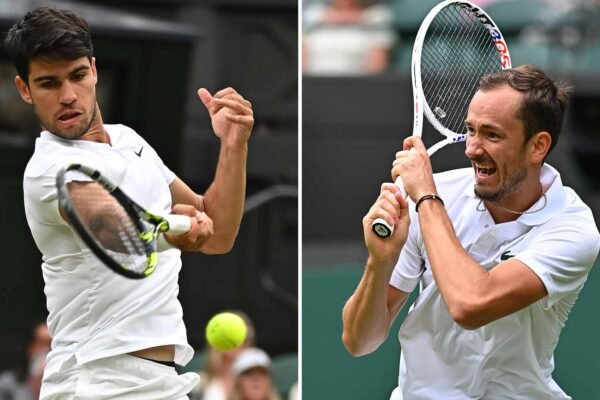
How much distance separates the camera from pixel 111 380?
95.3 inches

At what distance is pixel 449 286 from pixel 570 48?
10.8ft

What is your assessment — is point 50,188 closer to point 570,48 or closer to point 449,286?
point 449,286

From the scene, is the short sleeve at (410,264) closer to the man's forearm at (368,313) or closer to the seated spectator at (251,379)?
the man's forearm at (368,313)

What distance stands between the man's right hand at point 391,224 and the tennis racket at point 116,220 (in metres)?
0.38

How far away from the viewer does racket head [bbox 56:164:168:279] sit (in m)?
2.26

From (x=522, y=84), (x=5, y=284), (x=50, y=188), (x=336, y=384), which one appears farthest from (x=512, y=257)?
(x=5, y=284)

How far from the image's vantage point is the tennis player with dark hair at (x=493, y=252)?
247 cm

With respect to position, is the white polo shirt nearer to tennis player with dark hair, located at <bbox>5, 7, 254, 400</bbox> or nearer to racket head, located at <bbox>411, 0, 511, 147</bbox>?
racket head, located at <bbox>411, 0, 511, 147</bbox>

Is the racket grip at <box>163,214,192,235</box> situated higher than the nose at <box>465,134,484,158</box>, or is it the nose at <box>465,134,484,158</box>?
the nose at <box>465,134,484,158</box>

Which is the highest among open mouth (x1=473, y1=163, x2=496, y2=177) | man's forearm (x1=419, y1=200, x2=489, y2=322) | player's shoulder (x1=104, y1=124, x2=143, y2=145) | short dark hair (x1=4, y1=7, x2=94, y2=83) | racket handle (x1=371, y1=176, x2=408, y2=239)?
short dark hair (x1=4, y1=7, x2=94, y2=83)

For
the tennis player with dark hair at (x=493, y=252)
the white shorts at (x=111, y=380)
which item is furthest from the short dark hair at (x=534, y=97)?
the white shorts at (x=111, y=380)

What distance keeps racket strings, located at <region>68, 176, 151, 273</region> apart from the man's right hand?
0.44 m

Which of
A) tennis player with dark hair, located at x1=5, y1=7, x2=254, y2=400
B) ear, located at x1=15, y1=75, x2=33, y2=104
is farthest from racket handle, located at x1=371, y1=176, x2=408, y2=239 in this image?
ear, located at x1=15, y1=75, x2=33, y2=104

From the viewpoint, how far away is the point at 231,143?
267 cm
